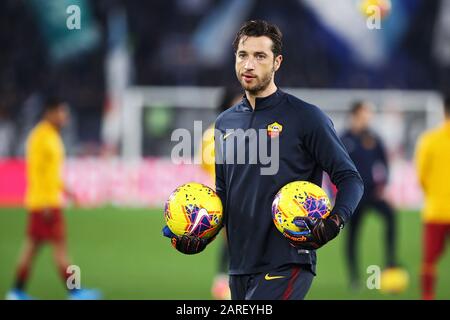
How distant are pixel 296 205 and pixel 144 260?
28.7 ft

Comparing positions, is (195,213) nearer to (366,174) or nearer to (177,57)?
(366,174)

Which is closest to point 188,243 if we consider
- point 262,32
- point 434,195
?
point 262,32

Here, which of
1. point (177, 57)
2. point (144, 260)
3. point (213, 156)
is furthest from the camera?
point (177, 57)

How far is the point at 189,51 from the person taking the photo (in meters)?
28.3

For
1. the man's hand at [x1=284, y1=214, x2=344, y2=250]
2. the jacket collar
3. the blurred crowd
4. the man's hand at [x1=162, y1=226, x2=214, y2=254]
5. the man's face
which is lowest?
the man's hand at [x1=162, y1=226, x2=214, y2=254]

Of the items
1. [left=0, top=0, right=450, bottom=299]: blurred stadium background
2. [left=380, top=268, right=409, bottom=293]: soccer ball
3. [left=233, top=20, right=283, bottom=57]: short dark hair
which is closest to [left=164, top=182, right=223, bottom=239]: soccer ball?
[left=233, top=20, right=283, bottom=57]: short dark hair

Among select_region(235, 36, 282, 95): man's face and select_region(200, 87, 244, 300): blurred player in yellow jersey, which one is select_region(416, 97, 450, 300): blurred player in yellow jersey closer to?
select_region(200, 87, 244, 300): blurred player in yellow jersey

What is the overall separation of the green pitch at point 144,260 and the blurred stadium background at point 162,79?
6.4 inches

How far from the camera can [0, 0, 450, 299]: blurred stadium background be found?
21391mm

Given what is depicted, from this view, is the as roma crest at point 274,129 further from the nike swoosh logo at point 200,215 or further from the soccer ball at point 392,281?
the soccer ball at point 392,281

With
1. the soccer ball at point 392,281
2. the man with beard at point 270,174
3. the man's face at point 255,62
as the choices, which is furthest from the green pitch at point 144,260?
the man's face at point 255,62

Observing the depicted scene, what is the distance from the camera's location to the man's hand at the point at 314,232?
5137 millimetres

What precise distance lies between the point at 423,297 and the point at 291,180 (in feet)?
17.7

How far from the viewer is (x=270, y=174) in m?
5.50
